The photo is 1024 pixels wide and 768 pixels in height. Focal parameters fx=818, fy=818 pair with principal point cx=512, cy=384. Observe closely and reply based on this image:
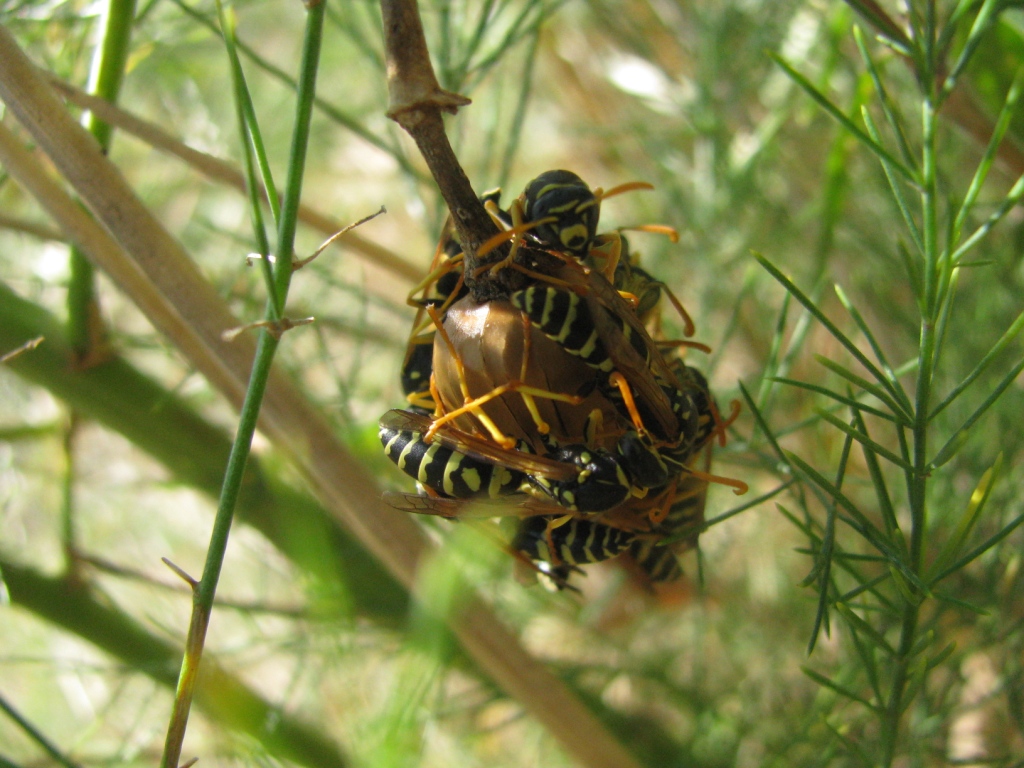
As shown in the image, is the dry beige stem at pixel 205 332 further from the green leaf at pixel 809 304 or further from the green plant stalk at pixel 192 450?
the green leaf at pixel 809 304

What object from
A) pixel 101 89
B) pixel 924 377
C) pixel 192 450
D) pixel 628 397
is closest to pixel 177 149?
pixel 101 89

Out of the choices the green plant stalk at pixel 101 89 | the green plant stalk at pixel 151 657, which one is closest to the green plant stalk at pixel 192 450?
the green plant stalk at pixel 101 89

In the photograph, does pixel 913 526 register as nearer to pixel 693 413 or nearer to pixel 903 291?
pixel 693 413

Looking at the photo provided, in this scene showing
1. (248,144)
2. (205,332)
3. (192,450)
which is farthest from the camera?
(192,450)

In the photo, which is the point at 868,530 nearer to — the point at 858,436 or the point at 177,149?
the point at 858,436

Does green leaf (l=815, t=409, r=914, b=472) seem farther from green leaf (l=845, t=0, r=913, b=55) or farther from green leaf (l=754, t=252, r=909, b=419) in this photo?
green leaf (l=845, t=0, r=913, b=55)

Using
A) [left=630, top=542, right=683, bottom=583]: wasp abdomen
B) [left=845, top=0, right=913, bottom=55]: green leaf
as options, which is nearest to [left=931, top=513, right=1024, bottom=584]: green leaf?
[left=630, top=542, right=683, bottom=583]: wasp abdomen
